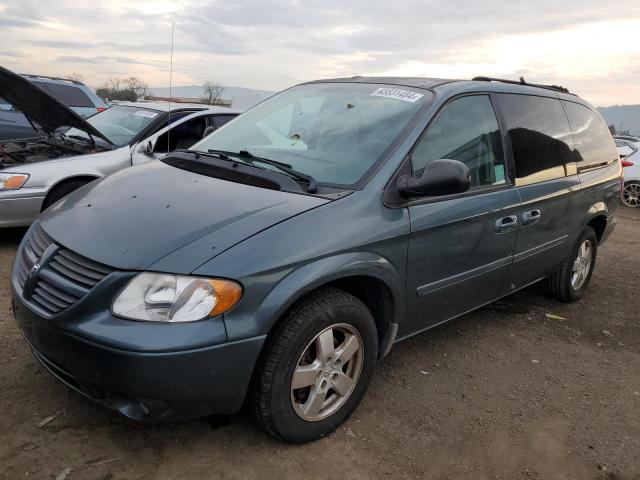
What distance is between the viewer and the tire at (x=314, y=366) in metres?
2.26

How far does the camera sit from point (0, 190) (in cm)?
473

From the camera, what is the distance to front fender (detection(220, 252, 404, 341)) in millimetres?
2109

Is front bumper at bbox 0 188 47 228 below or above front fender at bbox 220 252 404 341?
below

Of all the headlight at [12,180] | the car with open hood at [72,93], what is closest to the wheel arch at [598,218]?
the headlight at [12,180]

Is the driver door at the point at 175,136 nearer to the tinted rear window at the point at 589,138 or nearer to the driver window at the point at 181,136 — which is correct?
the driver window at the point at 181,136

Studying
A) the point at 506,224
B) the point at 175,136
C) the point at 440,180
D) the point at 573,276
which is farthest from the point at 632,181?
the point at 440,180

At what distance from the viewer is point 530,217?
3.62 meters

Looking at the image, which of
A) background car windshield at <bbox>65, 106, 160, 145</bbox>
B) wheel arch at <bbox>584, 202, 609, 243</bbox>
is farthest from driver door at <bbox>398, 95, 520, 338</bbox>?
background car windshield at <bbox>65, 106, 160, 145</bbox>

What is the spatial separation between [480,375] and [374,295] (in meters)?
1.13

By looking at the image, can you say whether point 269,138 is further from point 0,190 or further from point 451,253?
point 0,190

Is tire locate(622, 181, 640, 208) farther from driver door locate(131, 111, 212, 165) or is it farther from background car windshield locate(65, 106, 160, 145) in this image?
background car windshield locate(65, 106, 160, 145)

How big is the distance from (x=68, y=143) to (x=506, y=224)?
440 centimetres

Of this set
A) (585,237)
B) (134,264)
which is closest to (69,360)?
(134,264)

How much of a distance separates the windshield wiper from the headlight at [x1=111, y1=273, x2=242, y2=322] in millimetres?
765
